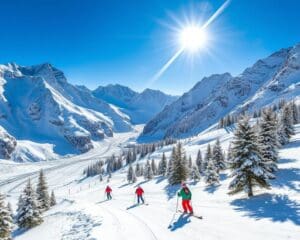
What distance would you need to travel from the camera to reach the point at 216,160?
60.3 meters

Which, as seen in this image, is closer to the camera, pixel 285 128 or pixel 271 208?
pixel 271 208

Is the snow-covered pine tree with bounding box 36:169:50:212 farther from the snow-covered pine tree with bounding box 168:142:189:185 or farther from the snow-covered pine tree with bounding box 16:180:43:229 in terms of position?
the snow-covered pine tree with bounding box 168:142:189:185

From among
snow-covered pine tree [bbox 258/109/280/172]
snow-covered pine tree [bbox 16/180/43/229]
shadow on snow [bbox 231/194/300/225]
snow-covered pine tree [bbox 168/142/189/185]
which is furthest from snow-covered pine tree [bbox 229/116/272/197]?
snow-covered pine tree [bbox 16/180/43/229]

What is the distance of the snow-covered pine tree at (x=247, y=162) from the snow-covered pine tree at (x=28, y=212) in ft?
72.2

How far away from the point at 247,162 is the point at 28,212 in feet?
80.4

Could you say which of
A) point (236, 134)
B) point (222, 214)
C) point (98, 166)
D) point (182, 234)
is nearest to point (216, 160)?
point (236, 134)

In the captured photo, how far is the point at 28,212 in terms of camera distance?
110ft

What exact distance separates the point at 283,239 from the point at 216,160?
47659 mm

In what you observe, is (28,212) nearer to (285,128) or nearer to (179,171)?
(179,171)

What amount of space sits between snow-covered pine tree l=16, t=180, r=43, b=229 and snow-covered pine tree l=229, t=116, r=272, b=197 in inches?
866

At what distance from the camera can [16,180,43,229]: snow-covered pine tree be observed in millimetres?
33531

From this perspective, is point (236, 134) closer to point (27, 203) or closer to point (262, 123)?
point (262, 123)

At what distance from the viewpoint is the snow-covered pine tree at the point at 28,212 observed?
33.5 metres

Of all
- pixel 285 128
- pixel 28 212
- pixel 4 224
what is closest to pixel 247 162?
pixel 4 224
